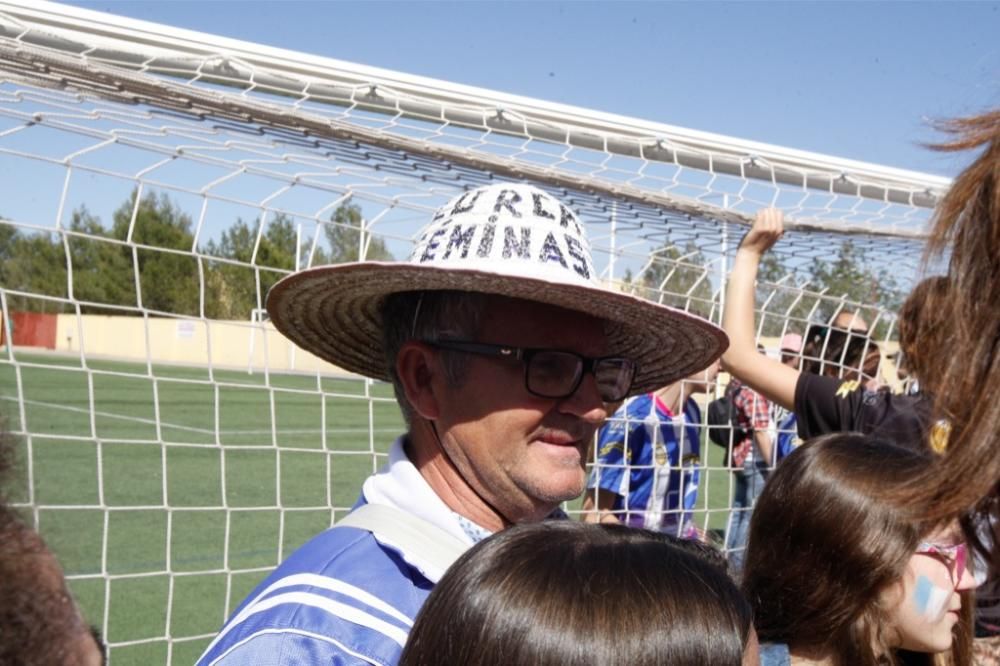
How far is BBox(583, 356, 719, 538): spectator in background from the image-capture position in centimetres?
488

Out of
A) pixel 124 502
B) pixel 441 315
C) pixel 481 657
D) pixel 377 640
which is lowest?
pixel 124 502

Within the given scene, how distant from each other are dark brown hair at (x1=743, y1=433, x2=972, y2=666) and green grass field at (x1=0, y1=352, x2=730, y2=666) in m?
1.39

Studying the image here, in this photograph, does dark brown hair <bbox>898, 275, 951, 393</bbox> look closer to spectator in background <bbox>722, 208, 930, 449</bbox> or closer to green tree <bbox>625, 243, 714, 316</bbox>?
spectator in background <bbox>722, 208, 930, 449</bbox>

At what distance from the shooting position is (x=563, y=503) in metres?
1.96

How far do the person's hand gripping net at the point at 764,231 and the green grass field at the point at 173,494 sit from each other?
4.60 ft

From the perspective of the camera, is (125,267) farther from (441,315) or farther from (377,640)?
(377,640)

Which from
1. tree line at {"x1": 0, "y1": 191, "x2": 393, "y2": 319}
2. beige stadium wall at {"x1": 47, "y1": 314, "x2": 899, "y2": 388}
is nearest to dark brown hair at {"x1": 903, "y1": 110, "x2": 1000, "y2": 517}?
tree line at {"x1": 0, "y1": 191, "x2": 393, "y2": 319}

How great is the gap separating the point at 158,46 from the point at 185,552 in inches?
198

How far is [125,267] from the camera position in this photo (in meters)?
3.76

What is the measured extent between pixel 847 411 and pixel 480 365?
171 centimetres

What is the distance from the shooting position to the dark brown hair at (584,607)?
1.11 m

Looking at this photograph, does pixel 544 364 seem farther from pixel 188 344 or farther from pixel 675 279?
pixel 188 344

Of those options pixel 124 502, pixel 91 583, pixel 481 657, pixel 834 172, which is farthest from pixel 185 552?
pixel 481 657

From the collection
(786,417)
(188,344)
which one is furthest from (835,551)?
(188,344)
